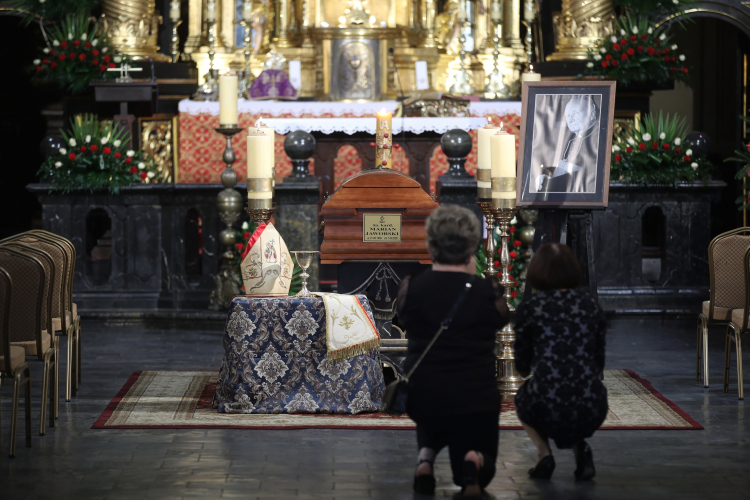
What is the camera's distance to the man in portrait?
5895 millimetres

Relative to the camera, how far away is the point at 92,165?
9344mm

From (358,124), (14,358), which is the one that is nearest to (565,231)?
(14,358)

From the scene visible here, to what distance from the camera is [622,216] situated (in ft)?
30.3

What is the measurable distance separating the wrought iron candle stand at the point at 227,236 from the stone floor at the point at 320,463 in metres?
2.94

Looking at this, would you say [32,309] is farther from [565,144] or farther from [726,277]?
[726,277]

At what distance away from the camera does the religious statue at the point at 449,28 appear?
40.6 ft

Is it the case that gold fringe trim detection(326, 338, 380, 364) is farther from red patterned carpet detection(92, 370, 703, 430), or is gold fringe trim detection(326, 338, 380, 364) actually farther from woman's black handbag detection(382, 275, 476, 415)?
woman's black handbag detection(382, 275, 476, 415)

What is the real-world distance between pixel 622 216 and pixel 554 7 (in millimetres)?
4319

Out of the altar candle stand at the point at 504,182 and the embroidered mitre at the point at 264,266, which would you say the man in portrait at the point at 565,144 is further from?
the embroidered mitre at the point at 264,266

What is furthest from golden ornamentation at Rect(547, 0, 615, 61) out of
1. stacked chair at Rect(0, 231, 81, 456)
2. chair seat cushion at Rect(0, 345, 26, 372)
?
chair seat cushion at Rect(0, 345, 26, 372)

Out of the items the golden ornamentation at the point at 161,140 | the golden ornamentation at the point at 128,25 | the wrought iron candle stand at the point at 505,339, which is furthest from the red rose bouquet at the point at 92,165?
the wrought iron candle stand at the point at 505,339

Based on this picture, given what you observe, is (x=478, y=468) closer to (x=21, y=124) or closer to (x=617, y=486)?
(x=617, y=486)

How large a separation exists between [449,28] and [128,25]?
3.50 m

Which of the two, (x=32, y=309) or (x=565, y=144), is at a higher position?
(x=565, y=144)
